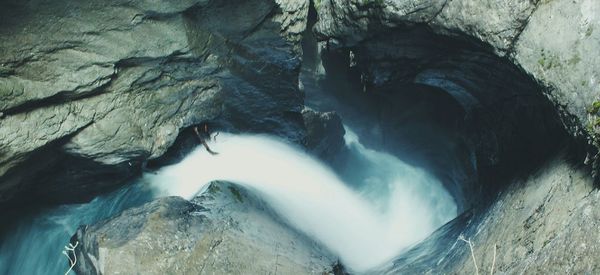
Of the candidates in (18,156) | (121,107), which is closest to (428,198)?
(121,107)

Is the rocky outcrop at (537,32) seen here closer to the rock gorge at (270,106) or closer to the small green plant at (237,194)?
the rock gorge at (270,106)

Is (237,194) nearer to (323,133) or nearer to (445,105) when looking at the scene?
(323,133)

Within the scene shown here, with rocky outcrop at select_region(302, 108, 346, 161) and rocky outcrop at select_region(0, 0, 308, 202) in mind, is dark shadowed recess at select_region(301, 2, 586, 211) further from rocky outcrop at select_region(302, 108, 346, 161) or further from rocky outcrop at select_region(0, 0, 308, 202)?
rocky outcrop at select_region(0, 0, 308, 202)

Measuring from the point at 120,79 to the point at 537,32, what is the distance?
495cm

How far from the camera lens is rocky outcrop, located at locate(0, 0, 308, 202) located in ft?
17.3

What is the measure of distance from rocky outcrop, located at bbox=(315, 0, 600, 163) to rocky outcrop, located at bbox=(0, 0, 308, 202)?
184 cm

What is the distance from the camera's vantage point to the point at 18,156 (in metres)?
5.60

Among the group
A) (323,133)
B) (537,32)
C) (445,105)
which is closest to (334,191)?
(323,133)

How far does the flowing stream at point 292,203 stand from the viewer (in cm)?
731

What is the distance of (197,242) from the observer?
5.26m

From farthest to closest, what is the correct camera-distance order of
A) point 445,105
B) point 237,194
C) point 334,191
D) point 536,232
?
point 334,191 < point 445,105 < point 237,194 < point 536,232

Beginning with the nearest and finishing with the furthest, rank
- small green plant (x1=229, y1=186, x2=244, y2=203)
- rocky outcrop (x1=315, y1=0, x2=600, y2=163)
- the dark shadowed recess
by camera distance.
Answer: rocky outcrop (x1=315, y1=0, x2=600, y2=163)
the dark shadowed recess
small green plant (x1=229, y1=186, x2=244, y2=203)

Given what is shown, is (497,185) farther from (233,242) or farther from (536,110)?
(233,242)

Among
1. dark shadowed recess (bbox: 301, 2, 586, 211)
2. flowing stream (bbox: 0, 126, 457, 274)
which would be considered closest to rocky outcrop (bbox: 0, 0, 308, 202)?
flowing stream (bbox: 0, 126, 457, 274)
